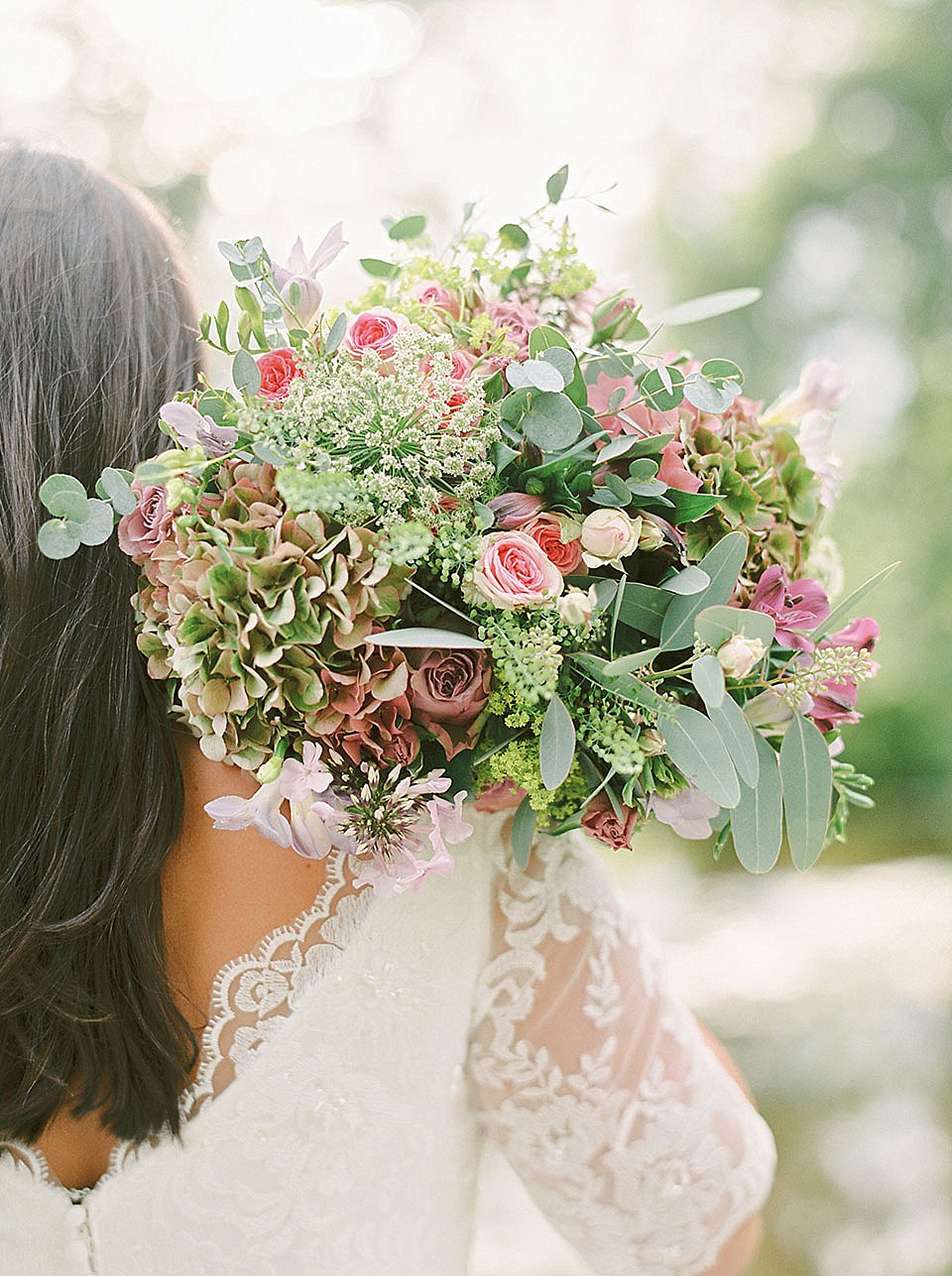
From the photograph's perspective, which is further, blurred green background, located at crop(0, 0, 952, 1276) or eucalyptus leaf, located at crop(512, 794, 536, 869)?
blurred green background, located at crop(0, 0, 952, 1276)

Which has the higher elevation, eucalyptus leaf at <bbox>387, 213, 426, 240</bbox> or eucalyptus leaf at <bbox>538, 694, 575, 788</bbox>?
eucalyptus leaf at <bbox>387, 213, 426, 240</bbox>

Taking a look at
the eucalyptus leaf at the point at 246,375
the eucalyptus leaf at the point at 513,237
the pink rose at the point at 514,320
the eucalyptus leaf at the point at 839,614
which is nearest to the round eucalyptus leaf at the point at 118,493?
the eucalyptus leaf at the point at 246,375

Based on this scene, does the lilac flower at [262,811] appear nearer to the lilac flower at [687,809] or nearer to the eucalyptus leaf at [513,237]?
the lilac flower at [687,809]

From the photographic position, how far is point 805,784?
0.89 m

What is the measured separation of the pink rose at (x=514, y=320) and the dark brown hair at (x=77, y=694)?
28 cm

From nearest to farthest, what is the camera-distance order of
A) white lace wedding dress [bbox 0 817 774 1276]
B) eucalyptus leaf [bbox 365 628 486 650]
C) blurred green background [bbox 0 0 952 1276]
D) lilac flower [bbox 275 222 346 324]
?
eucalyptus leaf [bbox 365 628 486 650] < lilac flower [bbox 275 222 346 324] < white lace wedding dress [bbox 0 817 774 1276] < blurred green background [bbox 0 0 952 1276]

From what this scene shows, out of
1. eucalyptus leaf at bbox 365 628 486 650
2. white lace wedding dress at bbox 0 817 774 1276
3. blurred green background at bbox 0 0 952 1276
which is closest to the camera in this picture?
eucalyptus leaf at bbox 365 628 486 650

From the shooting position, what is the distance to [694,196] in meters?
7.37

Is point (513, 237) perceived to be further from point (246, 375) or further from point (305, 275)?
point (246, 375)

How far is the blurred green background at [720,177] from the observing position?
233 inches

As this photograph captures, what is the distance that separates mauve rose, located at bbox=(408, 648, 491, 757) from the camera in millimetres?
846

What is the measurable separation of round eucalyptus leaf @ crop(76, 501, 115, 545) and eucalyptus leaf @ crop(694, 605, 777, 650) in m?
0.46

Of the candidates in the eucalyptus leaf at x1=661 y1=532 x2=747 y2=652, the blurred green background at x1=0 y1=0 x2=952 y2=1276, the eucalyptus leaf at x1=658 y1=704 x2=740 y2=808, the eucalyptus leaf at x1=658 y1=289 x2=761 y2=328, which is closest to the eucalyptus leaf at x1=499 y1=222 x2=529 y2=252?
the eucalyptus leaf at x1=658 y1=289 x2=761 y2=328

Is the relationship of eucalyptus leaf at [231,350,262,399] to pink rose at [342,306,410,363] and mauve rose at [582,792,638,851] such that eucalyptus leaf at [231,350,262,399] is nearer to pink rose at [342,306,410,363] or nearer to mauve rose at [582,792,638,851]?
pink rose at [342,306,410,363]
